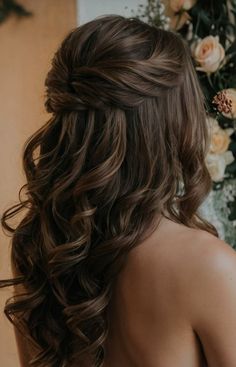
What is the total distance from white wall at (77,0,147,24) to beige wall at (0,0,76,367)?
1.3 inches

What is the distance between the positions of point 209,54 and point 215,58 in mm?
22

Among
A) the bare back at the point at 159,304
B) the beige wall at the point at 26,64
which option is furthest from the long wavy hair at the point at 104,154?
the beige wall at the point at 26,64

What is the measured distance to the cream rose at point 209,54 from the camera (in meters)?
1.59

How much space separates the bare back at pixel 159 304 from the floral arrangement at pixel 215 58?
0.75m

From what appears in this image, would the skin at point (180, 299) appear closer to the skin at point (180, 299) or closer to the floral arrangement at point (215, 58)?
the skin at point (180, 299)

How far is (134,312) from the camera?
929mm

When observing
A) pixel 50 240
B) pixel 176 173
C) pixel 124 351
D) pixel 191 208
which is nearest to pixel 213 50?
pixel 191 208

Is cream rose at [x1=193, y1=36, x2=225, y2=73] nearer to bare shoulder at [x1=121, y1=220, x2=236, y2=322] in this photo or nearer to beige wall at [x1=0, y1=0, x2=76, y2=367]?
beige wall at [x1=0, y1=0, x2=76, y2=367]

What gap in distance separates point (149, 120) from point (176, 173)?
5.0 inches

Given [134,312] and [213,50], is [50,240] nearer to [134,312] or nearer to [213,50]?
[134,312]

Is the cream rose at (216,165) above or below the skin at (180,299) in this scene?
below

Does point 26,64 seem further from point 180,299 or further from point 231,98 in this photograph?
point 180,299

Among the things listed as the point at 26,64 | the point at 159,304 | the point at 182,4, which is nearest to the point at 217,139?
the point at 182,4

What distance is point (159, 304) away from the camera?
2.91 feet
